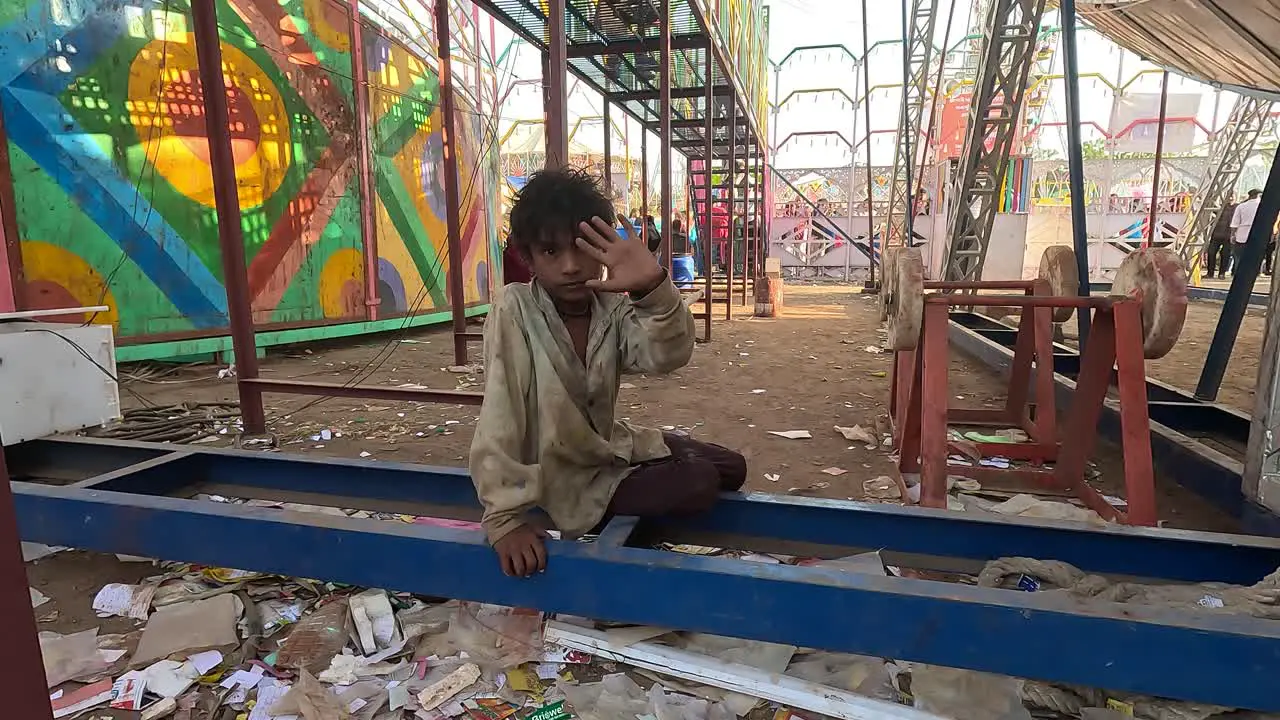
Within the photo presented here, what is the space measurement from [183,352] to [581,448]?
5816 mm

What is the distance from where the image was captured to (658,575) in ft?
5.04

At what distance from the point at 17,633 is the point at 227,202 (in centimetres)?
372

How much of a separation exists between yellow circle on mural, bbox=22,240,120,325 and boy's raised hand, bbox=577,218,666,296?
18.4 feet

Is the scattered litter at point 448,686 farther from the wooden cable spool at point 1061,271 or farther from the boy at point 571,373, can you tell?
the wooden cable spool at point 1061,271

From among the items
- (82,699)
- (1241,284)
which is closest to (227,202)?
(82,699)

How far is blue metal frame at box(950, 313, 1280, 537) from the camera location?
271 centimetres

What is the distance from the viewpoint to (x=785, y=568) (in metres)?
1.49

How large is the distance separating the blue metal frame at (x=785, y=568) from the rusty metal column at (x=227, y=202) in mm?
1600

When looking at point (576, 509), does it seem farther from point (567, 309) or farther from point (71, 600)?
point (71, 600)

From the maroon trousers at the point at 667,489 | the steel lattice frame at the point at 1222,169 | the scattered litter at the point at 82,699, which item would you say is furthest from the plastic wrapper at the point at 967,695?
the steel lattice frame at the point at 1222,169

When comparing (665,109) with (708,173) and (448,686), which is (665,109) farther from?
(448,686)

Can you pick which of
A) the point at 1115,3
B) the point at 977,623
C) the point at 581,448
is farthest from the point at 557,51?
the point at 1115,3

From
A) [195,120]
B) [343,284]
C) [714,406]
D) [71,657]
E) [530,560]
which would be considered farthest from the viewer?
[343,284]

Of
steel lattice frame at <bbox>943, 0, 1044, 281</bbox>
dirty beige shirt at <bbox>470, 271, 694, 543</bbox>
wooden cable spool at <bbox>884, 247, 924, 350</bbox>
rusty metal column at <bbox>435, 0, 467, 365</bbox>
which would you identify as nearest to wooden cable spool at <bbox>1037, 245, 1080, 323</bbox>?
wooden cable spool at <bbox>884, 247, 924, 350</bbox>
